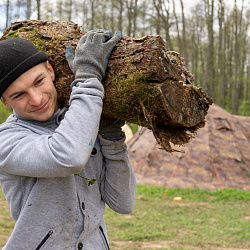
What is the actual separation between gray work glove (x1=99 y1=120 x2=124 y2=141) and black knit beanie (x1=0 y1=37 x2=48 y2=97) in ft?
2.02

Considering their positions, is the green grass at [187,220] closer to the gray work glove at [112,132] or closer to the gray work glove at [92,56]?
the gray work glove at [112,132]

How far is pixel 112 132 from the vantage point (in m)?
2.04

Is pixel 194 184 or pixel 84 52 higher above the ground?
pixel 84 52

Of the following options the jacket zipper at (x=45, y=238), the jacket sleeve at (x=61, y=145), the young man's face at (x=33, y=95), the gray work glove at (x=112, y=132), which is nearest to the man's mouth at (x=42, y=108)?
the young man's face at (x=33, y=95)

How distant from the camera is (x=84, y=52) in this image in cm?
169

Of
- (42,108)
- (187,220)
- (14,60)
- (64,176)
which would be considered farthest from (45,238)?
(187,220)

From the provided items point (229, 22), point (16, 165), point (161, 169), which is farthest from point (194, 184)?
point (229, 22)

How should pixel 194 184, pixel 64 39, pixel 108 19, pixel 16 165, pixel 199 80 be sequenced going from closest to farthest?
pixel 16 165 < pixel 64 39 < pixel 194 184 < pixel 108 19 < pixel 199 80

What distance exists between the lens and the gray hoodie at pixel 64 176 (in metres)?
1.51

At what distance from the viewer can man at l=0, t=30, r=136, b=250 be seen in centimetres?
152

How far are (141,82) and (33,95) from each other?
586 millimetres

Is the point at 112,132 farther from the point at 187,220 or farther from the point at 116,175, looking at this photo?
the point at 187,220

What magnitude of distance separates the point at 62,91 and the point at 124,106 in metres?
0.40

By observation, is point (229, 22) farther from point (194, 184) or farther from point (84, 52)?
point (84, 52)
